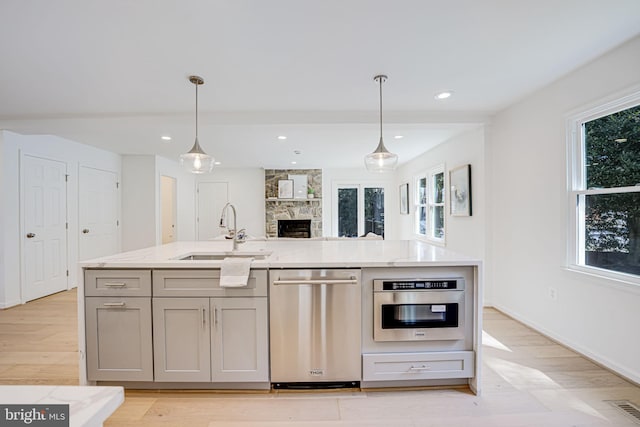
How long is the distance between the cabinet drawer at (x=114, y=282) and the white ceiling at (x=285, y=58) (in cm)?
156

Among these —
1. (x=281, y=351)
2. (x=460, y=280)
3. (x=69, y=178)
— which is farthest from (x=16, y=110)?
(x=460, y=280)

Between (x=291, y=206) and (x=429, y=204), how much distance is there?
11.5 ft

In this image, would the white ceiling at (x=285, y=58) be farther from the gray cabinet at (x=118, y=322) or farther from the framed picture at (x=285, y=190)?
the framed picture at (x=285, y=190)

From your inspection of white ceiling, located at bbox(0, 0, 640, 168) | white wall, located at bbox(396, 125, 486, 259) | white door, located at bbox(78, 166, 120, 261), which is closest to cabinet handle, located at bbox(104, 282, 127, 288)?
white ceiling, located at bbox(0, 0, 640, 168)

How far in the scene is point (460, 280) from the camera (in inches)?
78.5

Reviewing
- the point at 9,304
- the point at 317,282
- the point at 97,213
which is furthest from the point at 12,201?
the point at 317,282

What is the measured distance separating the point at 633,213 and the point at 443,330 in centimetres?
161

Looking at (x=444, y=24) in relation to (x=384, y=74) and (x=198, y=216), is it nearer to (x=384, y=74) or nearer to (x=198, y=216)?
(x=384, y=74)

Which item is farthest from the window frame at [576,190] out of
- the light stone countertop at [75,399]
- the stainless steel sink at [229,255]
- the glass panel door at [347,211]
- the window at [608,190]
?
the glass panel door at [347,211]

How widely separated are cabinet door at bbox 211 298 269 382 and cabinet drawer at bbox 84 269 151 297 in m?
0.49

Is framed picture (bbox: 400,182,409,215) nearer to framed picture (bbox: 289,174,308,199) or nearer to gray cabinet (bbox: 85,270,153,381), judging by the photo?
framed picture (bbox: 289,174,308,199)

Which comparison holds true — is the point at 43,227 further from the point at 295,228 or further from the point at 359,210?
the point at 359,210

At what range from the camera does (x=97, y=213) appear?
525 cm

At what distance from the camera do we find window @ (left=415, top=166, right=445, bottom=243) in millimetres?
5238
